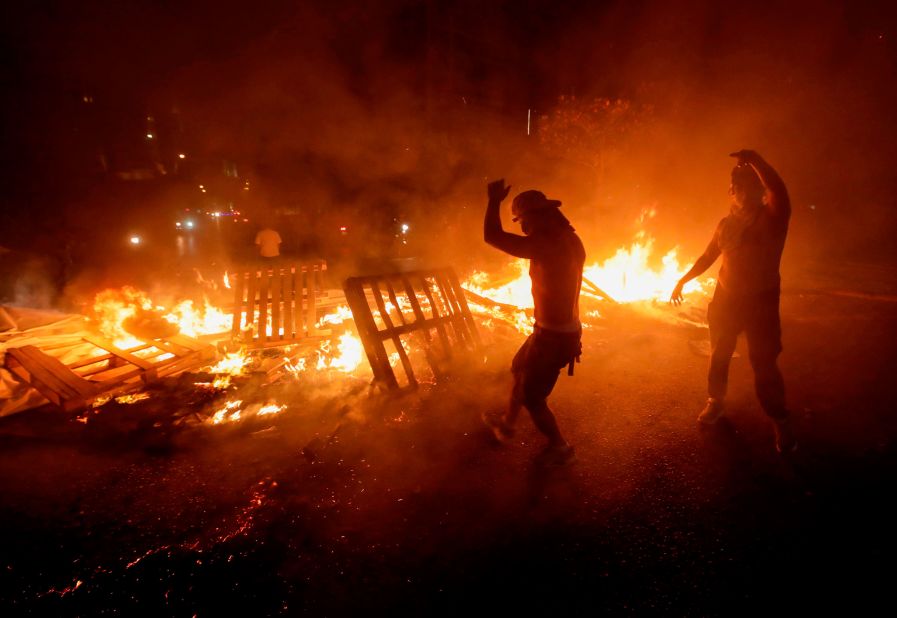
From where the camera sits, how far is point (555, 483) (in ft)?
9.56

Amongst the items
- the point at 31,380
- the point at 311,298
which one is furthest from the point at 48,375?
the point at 311,298

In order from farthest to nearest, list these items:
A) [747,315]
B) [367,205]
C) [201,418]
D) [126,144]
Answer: [367,205]
[126,144]
[201,418]
[747,315]

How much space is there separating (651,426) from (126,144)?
53.6 ft

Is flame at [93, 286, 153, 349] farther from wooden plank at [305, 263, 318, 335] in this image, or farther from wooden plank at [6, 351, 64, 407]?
wooden plank at [305, 263, 318, 335]

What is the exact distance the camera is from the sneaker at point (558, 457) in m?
3.08

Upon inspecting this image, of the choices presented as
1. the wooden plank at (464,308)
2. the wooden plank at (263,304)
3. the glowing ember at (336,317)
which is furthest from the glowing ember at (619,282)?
the wooden plank at (263,304)

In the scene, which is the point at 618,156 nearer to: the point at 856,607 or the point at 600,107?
the point at 600,107

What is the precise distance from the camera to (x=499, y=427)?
11.4 ft

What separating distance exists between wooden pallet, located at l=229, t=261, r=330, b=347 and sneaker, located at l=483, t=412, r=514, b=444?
9.73ft

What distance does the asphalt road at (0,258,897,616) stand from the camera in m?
2.13

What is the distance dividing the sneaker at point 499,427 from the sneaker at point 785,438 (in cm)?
206

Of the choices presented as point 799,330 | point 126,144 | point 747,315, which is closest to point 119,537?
point 747,315

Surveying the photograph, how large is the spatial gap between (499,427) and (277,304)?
3874mm

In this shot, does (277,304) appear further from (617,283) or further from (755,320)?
(617,283)
